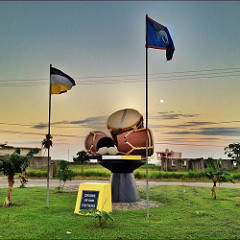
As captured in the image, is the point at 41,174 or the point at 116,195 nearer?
the point at 116,195

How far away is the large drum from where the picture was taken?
13219 mm

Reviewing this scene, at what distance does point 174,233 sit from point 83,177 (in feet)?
76.3

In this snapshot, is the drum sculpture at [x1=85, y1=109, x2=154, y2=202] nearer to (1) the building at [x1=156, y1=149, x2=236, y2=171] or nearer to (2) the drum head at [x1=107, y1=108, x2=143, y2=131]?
(2) the drum head at [x1=107, y1=108, x2=143, y2=131]

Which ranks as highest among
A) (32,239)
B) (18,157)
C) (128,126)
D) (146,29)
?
(146,29)

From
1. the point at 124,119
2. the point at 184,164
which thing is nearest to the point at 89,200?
the point at 124,119

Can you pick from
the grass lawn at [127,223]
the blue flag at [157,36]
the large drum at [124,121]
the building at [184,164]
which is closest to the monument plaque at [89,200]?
the grass lawn at [127,223]

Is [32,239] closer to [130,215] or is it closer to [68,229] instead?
[68,229]

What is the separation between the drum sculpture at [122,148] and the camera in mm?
12781

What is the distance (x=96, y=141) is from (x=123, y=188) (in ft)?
7.56

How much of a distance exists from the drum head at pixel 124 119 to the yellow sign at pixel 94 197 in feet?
9.69

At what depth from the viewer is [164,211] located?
1169cm

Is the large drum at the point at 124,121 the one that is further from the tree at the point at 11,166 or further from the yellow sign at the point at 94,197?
the tree at the point at 11,166

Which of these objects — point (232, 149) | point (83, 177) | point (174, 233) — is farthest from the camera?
point (232, 149)

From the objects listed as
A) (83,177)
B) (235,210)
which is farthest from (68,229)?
(83,177)
